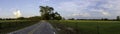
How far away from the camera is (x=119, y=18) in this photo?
427ft
